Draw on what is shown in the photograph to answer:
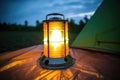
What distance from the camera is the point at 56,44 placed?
120 centimetres

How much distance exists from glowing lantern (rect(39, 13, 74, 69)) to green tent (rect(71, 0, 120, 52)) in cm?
76

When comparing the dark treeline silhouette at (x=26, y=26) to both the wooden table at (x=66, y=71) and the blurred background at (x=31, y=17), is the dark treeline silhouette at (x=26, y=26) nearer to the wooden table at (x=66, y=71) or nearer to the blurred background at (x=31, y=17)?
the blurred background at (x=31, y=17)

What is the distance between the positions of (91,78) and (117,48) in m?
0.85

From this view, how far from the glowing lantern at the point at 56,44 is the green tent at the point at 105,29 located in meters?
0.76

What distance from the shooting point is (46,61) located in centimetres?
116

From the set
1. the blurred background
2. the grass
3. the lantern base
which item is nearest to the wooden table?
the lantern base

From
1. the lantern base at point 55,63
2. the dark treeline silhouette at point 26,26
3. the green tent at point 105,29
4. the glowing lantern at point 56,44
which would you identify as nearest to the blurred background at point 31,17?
the dark treeline silhouette at point 26,26

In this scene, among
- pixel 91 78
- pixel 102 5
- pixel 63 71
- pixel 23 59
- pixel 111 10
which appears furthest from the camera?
pixel 102 5

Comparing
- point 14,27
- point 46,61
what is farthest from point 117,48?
point 14,27

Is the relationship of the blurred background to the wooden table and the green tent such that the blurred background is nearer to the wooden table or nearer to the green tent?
the green tent

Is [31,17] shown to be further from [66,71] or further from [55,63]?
[66,71]

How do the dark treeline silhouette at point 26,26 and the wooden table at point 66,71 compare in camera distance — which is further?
the dark treeline silhouette at point 26,26

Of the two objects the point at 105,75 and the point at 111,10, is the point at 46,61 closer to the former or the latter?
the point at 105,75

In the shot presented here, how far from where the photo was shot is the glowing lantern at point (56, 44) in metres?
1.12
